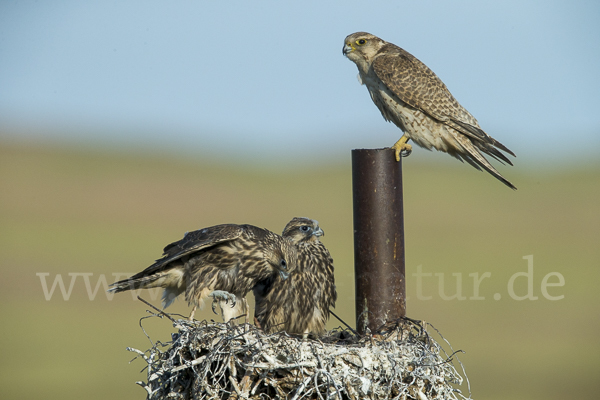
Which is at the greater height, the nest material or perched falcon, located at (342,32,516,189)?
perched falcon, located at (342,32,516,189)

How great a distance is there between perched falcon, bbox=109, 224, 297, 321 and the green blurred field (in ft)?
34.6

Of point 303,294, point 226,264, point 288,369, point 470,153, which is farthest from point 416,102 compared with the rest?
point 288,369

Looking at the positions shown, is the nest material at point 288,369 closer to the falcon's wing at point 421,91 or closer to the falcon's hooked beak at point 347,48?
the falcon's wing at point 421,91

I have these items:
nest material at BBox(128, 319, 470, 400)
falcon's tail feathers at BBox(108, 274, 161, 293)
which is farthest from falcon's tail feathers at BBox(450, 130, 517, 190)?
falcon's tail feathers at BBox(108, 274, 161, 293)

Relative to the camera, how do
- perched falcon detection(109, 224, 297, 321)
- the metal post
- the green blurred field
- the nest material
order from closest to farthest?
the nest material → the metal post → perched falcon detection(109, 224, 297, 321) → the green blurred field

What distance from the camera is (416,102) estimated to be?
6.69m

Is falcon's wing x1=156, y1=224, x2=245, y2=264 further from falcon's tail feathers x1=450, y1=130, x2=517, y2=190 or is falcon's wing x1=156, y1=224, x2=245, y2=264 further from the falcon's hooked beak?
the falcon's hooked beak

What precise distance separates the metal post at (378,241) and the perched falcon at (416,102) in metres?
1.90

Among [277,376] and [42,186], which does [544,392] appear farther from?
[42,186]

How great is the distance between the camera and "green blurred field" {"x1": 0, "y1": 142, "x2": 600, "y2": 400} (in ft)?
59.6

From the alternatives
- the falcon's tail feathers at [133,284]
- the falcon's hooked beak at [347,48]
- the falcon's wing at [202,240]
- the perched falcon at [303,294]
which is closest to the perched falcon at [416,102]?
the falcon's hooked beak at [347,48]

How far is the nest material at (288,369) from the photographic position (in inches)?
153

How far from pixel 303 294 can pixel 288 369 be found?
1.68 m

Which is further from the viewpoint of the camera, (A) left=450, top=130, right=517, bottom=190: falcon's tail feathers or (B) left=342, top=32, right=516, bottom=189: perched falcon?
(B) left=342, top=32, right=516, bottom=189: perched falcon
